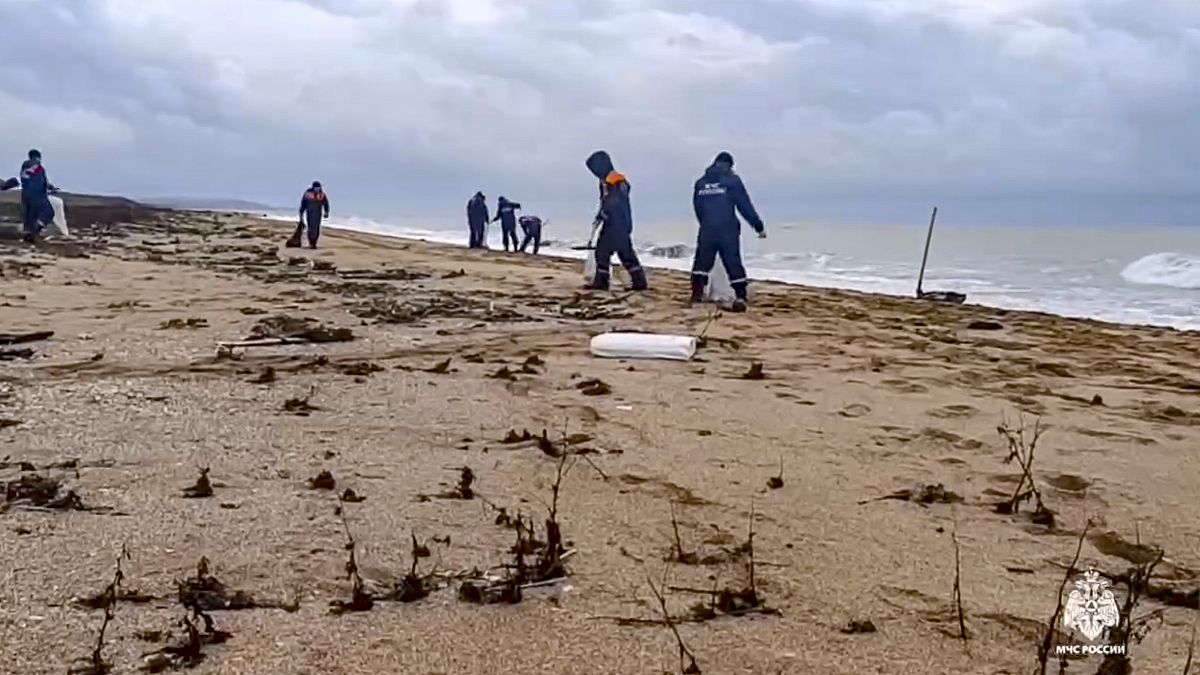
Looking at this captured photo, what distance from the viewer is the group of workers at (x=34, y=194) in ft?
Answer: 64.3

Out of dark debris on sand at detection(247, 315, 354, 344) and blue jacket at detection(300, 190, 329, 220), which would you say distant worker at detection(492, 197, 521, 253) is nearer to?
blue jacket at detection(300, 190, 329, 220)

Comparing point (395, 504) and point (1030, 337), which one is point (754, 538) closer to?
point (395, 504)

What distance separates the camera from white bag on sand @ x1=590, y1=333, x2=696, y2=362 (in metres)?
7.75

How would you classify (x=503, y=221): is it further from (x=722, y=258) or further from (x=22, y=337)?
(x=22, y=337)

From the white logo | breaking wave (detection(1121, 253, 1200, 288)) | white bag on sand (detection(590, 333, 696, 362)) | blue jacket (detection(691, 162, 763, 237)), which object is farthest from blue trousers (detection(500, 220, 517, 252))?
the white logo

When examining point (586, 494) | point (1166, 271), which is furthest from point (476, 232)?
point (586, 494)

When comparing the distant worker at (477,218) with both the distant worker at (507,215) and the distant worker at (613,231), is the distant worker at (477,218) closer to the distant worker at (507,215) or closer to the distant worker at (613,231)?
the distant worker at (507,215)

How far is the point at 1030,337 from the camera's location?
1089 cm

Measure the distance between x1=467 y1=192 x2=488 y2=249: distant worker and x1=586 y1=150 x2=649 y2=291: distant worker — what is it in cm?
1668

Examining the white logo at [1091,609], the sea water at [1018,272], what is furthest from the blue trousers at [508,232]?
the white logo at [1091,609]

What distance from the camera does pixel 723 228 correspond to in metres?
12.2

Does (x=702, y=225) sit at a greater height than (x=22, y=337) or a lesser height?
greater

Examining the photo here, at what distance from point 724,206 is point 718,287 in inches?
35.4

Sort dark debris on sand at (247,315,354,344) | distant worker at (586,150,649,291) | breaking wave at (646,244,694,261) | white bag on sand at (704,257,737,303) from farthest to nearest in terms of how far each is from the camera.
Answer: breaking wave at (646,244,694,261), distant worker at (586,150,649,291), white bag on sand at (704,257,737,303), dark debris on sand at (247,315,354,344)
